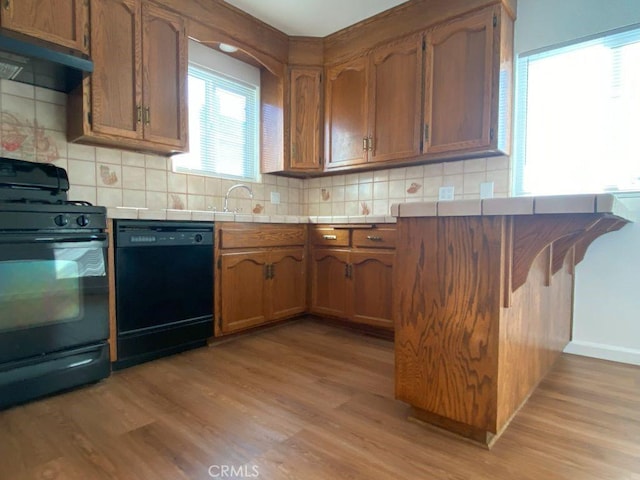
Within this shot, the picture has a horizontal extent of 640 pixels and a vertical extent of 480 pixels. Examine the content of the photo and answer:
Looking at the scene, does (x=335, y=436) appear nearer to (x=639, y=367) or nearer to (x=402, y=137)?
(x=639, y=367)

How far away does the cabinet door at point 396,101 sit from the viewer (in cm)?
265

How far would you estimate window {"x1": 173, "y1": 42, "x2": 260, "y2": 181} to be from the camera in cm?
285

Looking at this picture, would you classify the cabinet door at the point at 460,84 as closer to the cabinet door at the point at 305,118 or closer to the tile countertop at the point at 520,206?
the cabinet door at the point at 305,118

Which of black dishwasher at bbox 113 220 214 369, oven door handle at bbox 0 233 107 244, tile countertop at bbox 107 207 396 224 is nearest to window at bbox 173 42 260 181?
tile countertop at bbox 107 207 396 224

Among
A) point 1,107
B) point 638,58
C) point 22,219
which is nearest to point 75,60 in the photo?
point 1,107

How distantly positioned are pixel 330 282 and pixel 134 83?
6.29 feet

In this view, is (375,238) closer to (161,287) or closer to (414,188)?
(414,188)

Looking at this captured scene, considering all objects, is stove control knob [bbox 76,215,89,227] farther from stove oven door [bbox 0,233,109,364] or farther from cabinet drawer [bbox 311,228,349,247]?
cabinet drawer [bbox 311,228,349,247]

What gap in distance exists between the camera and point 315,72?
3160mm

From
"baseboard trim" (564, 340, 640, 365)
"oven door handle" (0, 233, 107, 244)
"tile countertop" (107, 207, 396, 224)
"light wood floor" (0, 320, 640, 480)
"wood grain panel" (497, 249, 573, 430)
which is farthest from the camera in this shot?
"baseboard trim" (564, 340, 640, 365)

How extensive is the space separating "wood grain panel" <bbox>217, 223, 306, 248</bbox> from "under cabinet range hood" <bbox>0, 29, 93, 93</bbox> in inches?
45.2

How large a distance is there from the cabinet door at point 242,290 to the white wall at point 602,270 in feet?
6.94

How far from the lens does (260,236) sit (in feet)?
8.60

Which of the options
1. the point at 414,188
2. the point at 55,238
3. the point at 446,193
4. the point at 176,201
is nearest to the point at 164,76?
the point at 176,201
